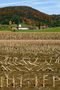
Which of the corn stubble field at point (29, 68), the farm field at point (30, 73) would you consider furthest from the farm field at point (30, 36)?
the farm field at point (30, 73)

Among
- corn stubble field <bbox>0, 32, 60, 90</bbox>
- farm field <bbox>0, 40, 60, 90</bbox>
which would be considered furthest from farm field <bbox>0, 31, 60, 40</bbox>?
farm field <bbox>0, 40, 60, 90</bbox>

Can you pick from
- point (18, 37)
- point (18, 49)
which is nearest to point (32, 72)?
point (18, 49)

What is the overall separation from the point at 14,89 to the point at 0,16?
7003cm

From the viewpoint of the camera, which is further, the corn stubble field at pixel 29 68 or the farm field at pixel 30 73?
the corn stubble field at pixel 29 68

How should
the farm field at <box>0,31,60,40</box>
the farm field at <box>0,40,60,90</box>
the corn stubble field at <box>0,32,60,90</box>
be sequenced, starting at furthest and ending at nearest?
the farm field at <box>0,31,60,40</box>
the corn stubble field at <box>0,32,60,90</box>
the farm field at <box>0,40,60,90</box>

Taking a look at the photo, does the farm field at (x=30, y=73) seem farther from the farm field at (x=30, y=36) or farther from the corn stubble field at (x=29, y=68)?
the farm field at (x=30, y=36)

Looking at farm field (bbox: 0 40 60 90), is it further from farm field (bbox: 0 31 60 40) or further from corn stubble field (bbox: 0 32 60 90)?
farm field (bbox: 0 31 60 40)

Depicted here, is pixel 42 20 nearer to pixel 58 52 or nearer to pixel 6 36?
pixel 6 36

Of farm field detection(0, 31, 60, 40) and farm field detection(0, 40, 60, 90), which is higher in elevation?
farm field detection(0, 40, 60, 90)

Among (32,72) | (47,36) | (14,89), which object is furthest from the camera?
(47,36)

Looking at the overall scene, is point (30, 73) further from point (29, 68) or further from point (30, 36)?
point (30, 36)

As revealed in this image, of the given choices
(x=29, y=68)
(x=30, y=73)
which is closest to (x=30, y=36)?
(x=29, y=68)

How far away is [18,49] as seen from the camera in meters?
40.1

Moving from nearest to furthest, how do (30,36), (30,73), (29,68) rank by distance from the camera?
1. (30,73)
2. (29,68)
3. (30,36)
